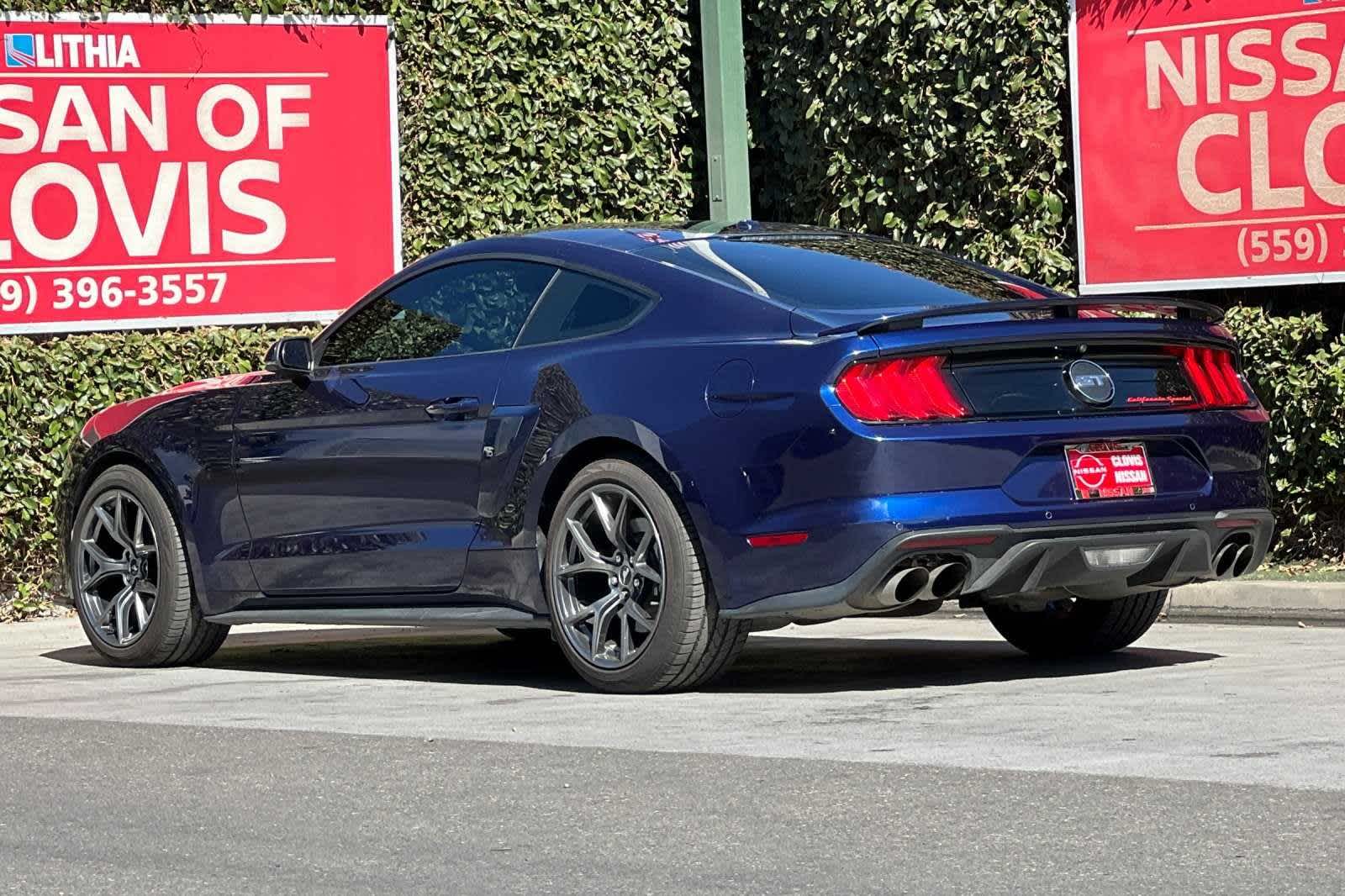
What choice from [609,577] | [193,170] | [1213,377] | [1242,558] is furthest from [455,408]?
[193,170]

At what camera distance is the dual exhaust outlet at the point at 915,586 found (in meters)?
7.08

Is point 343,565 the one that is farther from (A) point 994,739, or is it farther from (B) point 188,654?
(A) point 994,739

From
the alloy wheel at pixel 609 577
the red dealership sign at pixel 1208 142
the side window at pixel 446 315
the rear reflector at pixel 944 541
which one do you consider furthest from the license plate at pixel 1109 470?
the red dealership sign at pixel 1208 142

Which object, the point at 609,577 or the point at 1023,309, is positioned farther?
the point at 609,577

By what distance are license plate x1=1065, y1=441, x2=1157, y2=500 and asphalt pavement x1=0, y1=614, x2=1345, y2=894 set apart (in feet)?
2.00

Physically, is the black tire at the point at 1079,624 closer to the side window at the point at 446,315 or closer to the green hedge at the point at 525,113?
the side window at the point at 446,315

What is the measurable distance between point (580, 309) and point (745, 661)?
172 cm

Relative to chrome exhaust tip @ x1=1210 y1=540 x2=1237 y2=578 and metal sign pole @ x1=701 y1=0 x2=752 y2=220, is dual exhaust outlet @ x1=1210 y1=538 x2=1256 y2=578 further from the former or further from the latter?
metal sign pole @ x1=701 y1=0 x2=752 y2=220

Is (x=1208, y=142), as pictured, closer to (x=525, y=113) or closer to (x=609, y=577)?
(x=525, y=113)

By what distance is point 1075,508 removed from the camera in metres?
7.19

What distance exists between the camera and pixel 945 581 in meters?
7.14

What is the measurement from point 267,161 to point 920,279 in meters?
5.81

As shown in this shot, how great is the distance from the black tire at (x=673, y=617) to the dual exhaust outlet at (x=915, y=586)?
503mm

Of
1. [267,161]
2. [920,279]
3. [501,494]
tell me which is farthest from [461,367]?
[267,161]
